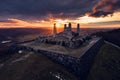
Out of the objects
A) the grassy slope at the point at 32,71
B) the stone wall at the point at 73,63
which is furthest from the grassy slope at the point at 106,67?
the grassy slope at the point at 32,71

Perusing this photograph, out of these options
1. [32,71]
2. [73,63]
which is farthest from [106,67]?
[32,71]

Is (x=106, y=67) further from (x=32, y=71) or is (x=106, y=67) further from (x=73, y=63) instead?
(x=32, y=71)

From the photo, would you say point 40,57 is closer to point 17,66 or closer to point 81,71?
point 17,66

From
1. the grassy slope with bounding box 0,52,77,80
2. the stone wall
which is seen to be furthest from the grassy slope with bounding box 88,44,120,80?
the grassy slope with bounding box 0,52,77,80

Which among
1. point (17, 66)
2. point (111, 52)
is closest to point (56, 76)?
point (17, 66)

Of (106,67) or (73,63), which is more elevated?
(73,63)

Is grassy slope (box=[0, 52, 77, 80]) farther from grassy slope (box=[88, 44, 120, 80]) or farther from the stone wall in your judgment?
grassy slope (box=[88, 44, 120, 80])
